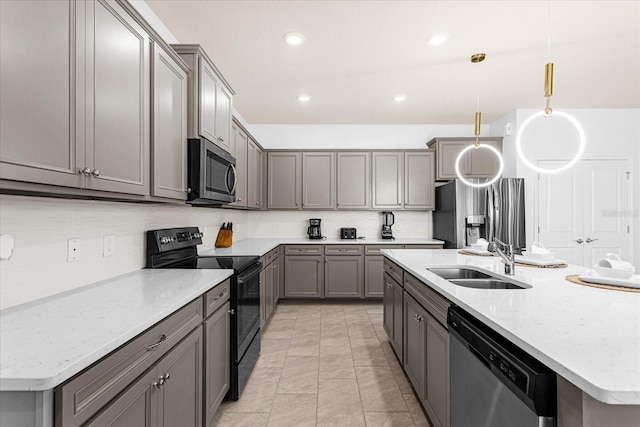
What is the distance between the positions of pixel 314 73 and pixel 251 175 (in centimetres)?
154

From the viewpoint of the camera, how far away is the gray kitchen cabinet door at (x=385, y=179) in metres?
4.94

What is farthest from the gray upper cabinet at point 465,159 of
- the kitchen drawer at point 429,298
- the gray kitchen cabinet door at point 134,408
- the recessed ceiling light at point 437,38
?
the gray kitchen cabinet door at point 134,408

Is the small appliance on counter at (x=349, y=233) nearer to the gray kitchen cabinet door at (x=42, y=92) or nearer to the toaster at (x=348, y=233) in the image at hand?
the toaster at (x=348, y=233)

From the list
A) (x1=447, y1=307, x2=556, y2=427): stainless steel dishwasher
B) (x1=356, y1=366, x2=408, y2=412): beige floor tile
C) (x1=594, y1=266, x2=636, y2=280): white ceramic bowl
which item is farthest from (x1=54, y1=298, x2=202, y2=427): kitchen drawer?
(x1=594, y1=266, x2=636, y2=280): white ceramic bowl

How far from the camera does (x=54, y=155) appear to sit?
1109 mm

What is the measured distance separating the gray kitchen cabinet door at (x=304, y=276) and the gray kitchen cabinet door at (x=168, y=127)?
8.80 ft

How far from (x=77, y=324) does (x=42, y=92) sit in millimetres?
769

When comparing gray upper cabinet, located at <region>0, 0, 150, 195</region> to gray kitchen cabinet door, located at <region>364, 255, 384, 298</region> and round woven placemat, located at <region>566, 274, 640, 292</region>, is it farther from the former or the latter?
gray kitchen cabinet door, located at <region>364, 255, 384, 298</region>

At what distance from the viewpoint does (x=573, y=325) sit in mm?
1091

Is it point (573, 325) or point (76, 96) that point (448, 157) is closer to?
point (573, 325)

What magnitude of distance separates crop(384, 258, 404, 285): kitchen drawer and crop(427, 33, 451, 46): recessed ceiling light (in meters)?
1.91

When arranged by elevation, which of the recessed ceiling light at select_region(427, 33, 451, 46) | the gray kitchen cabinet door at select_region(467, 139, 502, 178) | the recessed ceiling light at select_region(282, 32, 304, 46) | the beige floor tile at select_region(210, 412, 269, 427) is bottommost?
the beige floor tile at select_region(210, 412, 269, 427)

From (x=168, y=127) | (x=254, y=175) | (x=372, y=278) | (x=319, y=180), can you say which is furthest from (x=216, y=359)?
(x=319, y=180)

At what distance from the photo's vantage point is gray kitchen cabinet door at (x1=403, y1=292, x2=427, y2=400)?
2.05 m
